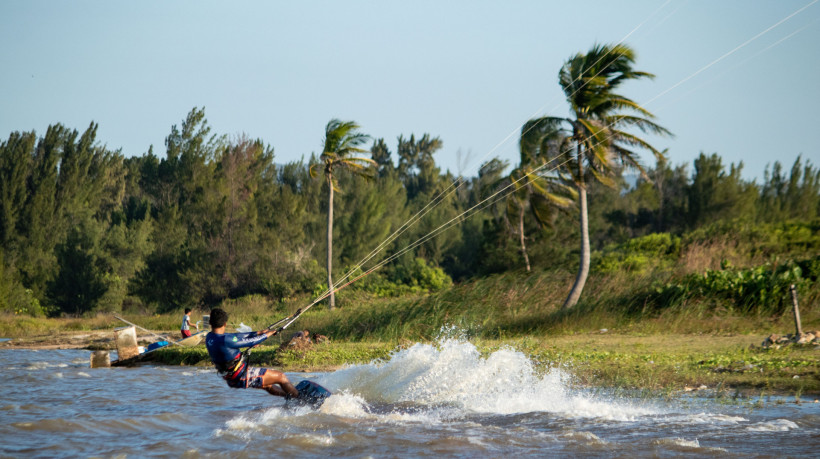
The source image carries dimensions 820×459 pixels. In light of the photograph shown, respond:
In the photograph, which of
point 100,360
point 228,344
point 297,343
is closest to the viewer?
point 228,344

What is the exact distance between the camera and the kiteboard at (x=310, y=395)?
33.4ft

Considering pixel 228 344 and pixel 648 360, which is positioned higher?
Answer: pixel 228 344

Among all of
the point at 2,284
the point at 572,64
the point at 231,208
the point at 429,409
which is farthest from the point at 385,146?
the point at 429,409

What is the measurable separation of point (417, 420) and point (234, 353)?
8.84ft

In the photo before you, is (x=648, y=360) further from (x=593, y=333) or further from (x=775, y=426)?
(x=593, y=333)

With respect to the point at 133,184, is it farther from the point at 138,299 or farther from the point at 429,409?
the point at 429,409

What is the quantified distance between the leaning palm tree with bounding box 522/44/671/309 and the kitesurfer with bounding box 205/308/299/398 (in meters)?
13.1

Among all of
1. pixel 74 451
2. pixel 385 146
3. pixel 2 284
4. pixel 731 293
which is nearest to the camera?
pixel 74 451

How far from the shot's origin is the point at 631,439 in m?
7.66

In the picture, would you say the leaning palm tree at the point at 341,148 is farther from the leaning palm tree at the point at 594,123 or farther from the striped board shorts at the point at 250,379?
the striped board shorts at the point at 250,379

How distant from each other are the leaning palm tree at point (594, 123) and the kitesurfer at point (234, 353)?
13090 mm

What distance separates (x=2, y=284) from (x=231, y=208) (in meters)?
12.9

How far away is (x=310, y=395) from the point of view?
33.6 ft

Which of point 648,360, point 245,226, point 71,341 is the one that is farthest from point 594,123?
point 245,226
